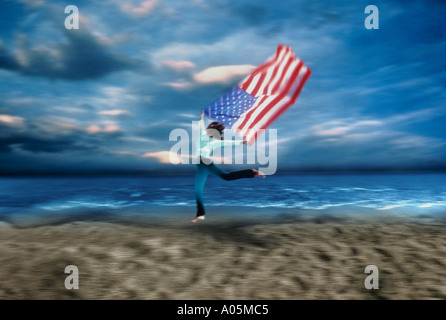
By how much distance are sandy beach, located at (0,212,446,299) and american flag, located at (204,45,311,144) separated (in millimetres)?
2637

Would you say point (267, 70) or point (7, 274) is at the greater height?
point (267, 70)

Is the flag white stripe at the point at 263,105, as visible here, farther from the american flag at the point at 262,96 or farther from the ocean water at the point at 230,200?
the ocean water at the point at 230,200

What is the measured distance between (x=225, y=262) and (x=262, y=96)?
3576 mm

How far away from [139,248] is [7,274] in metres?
2.23

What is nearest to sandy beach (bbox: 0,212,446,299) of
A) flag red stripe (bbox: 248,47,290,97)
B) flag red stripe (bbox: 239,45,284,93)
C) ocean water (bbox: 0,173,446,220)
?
flag red stripe (bbox: 248,47,290,97)

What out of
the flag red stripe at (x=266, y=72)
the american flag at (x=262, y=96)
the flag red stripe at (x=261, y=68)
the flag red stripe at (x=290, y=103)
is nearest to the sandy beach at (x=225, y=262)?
the american flag at (x=262, y=96)

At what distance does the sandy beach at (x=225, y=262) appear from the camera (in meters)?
4.10

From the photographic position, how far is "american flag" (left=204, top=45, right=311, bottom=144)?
227 inches

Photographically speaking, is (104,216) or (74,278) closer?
(74,278)

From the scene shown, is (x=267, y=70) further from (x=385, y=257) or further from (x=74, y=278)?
(x=74, y=278)

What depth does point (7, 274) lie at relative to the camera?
462cm

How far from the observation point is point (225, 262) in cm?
507
